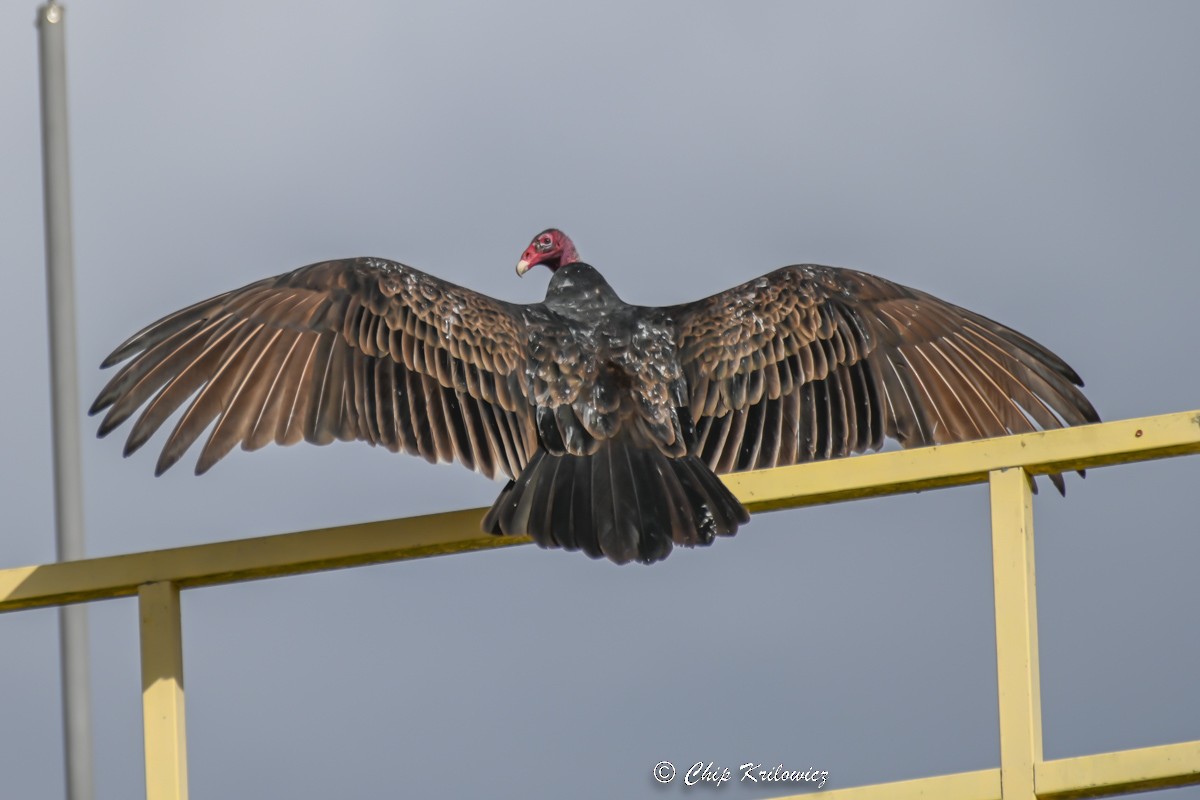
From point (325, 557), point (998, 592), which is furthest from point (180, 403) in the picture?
point (998, 592)

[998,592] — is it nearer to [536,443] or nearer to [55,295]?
[536,443]

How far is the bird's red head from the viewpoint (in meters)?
6.30

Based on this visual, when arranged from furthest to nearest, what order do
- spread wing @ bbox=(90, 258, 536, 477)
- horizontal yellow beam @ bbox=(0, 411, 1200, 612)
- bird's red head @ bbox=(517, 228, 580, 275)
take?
bird's red head @ bbox=(517, 228, 580, 275) → spread wing @ bbox=(90, 258, 536, 477) → horizontal yellow beam @ bbox=(0, 411, 1200, 612)

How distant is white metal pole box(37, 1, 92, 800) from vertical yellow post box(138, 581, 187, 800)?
1.02 metres

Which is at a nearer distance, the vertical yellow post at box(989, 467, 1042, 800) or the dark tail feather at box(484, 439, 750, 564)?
the vertical yellow post at box(989, 467, 1042, 800)

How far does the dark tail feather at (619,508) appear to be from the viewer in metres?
3.96

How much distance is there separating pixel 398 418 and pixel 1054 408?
185cm

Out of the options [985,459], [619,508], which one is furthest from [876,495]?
[619,508]

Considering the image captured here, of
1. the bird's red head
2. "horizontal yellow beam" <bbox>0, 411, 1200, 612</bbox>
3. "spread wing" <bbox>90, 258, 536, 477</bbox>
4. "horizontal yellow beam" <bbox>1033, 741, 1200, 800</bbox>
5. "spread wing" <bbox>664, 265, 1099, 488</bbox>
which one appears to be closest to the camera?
"horizontal yellow beam" <bbox>1033, 741, 1200, 800</bbox>

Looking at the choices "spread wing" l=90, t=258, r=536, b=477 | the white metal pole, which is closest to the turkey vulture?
"spread wing" l=90, t=258, r=536, b=477

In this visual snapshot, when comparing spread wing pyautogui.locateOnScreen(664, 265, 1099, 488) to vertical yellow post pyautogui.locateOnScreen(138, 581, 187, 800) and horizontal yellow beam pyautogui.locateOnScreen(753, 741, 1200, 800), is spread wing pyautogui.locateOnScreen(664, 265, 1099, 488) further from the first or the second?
horizontal yellow beam pyautogui.locateOnScreen(753, 741, 1200, 800)

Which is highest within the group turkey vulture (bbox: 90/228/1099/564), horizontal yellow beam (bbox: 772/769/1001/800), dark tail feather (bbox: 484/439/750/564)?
Answer: turkey vulture (bbox: 90/228/1099/564)

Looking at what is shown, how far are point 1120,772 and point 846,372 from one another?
2.61 m

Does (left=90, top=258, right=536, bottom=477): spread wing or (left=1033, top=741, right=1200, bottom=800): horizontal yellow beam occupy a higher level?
(left=90, top=258, right=536, bottom=477): spread wing
